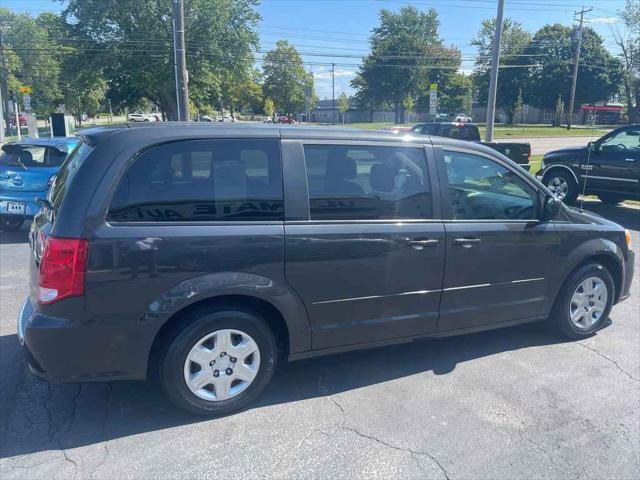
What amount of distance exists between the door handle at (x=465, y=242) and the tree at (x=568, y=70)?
74.8 meters

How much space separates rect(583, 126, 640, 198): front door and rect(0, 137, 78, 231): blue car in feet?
34.6

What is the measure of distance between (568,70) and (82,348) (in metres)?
77.9

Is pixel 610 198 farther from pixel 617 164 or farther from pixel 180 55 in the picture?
pixel 180 55

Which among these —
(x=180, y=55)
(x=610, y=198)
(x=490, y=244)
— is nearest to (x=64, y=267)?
(x=490, y=244)

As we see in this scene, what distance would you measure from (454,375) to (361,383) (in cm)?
75

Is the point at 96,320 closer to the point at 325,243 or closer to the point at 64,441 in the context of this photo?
the point at 64,441

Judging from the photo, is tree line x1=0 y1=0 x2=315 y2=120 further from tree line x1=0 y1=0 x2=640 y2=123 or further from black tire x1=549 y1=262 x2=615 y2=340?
black tire x1=549 y1=262 x2=615 y2=340

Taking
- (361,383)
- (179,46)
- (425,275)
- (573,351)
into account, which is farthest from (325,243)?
(179,46)

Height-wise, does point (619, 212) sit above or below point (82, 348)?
below

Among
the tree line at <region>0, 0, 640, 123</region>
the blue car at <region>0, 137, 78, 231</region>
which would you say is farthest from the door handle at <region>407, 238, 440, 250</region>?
the tree line at <region>0, 0, 640, 123</region>

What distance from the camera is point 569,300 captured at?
451 cm

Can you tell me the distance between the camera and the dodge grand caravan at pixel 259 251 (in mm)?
2904

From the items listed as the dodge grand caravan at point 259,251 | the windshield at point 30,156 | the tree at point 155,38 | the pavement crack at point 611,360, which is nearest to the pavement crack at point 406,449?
the dodge grand caravan at point 259,251

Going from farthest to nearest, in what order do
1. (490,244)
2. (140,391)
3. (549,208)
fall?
(549,208), (490,244), (140,391)
